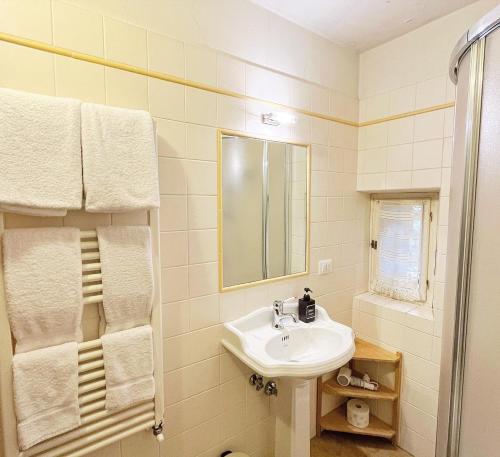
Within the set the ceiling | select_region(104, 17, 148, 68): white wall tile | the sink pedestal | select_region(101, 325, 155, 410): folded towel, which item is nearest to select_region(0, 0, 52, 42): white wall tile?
select_region(104, 17, 148, 68): white wall tile

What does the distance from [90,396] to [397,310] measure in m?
1.67

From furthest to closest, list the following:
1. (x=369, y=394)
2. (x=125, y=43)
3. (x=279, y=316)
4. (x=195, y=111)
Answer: (x=369, y=394) < (x=279, y=316) < (x=195, y=111) < (x=125, y=43)

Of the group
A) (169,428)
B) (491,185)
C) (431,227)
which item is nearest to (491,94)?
(491,185)

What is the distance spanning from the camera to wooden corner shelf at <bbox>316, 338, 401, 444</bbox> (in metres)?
1.79

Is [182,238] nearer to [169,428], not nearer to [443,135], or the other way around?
[169,428]

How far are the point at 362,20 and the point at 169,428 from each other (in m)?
2.24

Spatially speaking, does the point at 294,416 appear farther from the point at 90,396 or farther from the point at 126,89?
the point at 126,89

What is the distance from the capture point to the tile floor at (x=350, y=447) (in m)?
1.78

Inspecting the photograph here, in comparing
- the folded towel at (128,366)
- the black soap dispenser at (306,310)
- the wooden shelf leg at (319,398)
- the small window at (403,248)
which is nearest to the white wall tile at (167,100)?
the folded towel at (128,366)

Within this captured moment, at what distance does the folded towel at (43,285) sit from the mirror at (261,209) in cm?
62

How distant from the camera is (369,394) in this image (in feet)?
5.90

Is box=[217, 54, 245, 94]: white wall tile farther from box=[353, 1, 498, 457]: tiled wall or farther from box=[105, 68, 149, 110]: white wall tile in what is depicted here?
box=[353, 1, 498, 457]: tiled wall

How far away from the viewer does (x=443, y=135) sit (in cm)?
157

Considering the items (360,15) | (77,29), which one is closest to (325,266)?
(360,15)
